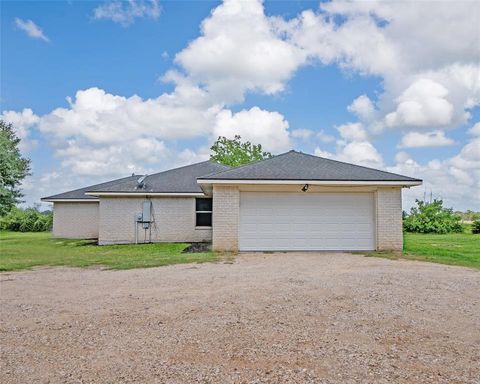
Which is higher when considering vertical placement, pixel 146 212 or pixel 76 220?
pixel 146 212

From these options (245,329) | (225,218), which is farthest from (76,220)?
(245,329)

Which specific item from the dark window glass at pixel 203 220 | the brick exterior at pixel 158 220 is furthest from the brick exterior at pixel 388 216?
the dark window glass at pixel 203 220

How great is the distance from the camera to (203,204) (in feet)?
61.4

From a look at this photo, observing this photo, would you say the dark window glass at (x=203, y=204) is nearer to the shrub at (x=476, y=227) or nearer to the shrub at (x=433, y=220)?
the shrub at (x=433, y=220)

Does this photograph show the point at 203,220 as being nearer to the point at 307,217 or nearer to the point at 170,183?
the point at 170,183

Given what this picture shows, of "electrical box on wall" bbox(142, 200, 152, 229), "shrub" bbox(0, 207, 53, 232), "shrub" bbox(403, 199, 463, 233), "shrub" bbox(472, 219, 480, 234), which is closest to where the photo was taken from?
"electrical box on wall" bbox(142, 200, 152, 229)

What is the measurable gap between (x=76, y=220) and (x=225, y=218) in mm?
12594

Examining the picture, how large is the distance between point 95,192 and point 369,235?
38.6ft

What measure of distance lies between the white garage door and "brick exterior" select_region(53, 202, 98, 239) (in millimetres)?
12096

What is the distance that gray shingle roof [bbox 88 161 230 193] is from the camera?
18.4 m

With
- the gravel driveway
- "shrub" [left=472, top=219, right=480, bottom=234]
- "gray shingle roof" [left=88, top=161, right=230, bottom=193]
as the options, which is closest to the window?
"gray shingle roof" [left=88, top=161, right=230, bottom=193]

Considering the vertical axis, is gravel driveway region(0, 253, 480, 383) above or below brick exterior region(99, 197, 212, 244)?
below

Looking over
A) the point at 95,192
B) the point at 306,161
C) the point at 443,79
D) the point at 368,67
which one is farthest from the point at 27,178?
the point at 443,79

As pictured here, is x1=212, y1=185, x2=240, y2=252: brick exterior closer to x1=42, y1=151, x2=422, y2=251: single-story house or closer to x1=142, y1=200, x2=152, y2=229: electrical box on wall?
x1=42, y1=151, x2=422, y2=251: single-story house
